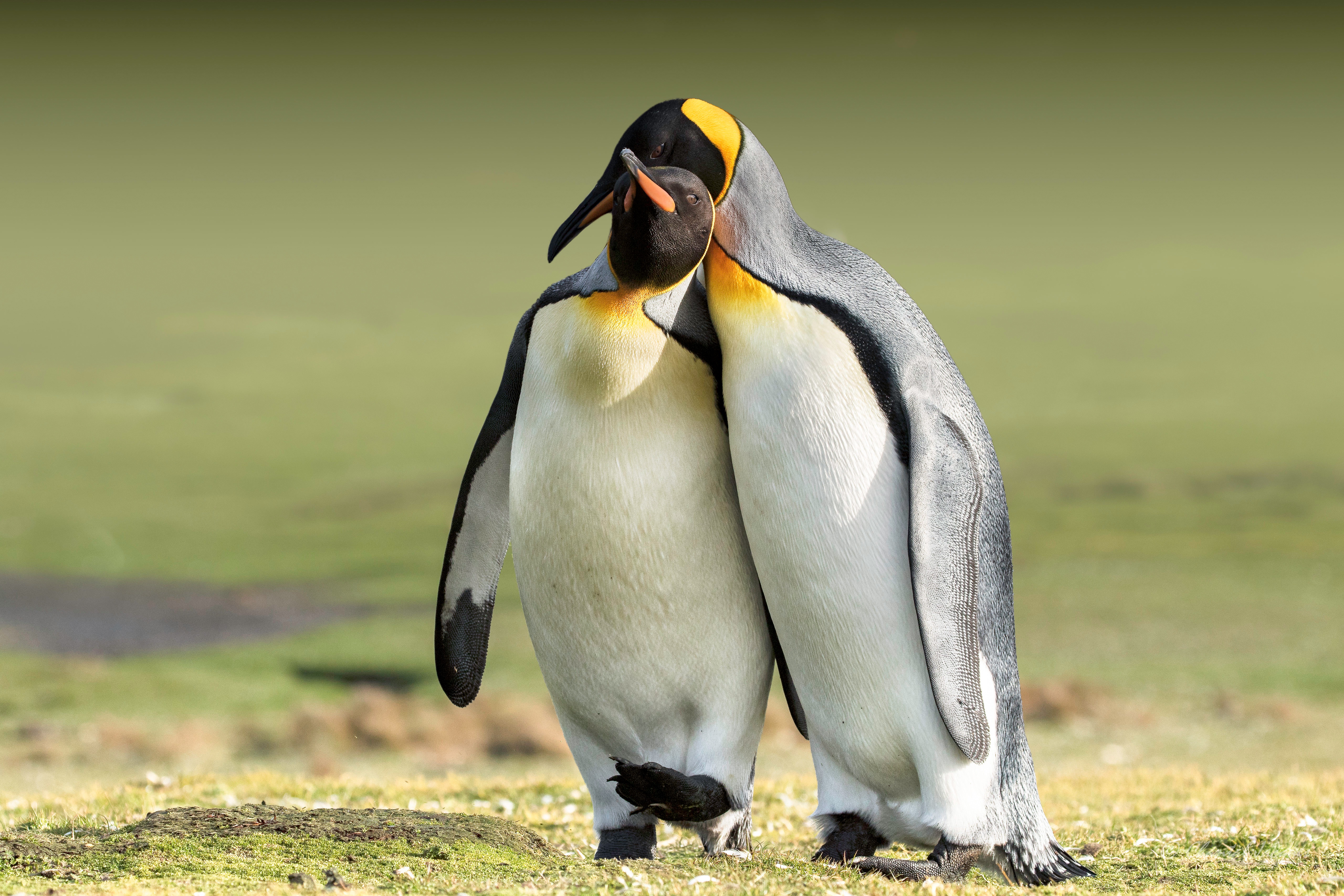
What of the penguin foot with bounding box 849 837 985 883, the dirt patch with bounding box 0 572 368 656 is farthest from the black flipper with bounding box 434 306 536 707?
the dirt patch with bounding box 0 572 368 656

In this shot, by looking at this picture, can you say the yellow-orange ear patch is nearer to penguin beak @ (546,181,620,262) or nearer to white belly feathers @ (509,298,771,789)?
penguin beak @ (546,181,620,262)

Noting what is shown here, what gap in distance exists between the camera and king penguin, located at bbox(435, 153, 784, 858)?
12.3 ft

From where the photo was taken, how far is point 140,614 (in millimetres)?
21812

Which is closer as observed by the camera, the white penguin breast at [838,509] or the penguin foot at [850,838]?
the white penguin breast at [838,509]

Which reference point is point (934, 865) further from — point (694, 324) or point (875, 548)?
point (694, 324)

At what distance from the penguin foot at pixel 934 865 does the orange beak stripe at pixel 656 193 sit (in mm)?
1999

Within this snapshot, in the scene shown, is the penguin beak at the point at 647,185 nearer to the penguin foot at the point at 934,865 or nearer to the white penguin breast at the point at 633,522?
the white penguin breast at the point at 633,522

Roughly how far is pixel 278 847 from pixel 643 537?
139cm

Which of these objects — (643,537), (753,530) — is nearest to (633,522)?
(643,537)

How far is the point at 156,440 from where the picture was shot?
49875mm

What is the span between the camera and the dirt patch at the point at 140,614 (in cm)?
1848

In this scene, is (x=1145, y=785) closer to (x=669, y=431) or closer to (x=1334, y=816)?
(x=1334, y=816)

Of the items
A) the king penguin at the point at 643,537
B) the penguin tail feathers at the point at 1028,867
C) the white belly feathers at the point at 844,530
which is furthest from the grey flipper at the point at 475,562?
the penguin tail feathers at the point at 1028,867

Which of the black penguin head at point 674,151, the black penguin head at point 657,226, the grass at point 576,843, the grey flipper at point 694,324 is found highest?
the black penguin head at point 674,151
